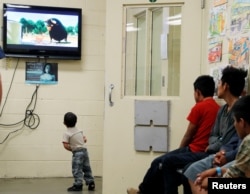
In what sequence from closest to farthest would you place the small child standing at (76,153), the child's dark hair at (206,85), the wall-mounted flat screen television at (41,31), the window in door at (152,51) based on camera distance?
the child's dark hair at (206,85), the window in door at (152,51), the small child standing at (76,153), the wall-mounted flat screen television at (41,31)

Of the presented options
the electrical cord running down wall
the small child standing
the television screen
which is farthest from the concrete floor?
the television screen

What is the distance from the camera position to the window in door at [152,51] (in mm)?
3896

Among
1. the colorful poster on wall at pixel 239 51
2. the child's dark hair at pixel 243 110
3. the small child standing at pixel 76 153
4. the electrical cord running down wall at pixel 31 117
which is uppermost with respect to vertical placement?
the colorful poster on wall at pixel 239 51

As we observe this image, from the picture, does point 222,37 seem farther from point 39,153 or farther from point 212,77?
point 39,153

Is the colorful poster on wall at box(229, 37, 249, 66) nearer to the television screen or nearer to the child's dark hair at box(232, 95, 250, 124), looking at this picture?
the child's dark hair at box(232, 95, 250, 124)

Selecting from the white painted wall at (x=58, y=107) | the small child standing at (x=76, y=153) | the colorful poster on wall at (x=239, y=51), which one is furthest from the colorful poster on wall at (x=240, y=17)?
the white painted wall at (x=58, y=107)

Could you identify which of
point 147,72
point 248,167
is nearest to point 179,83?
point 147,72

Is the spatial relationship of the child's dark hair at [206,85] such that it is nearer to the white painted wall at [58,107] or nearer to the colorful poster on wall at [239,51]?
the colorful poster on wall at [239,51]

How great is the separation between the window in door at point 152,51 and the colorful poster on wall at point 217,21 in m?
0.40

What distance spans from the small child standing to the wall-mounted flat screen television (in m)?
0.96

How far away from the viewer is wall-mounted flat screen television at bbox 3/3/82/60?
4953mm

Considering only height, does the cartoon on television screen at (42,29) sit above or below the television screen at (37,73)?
above

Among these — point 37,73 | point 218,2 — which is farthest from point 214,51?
point 37,73

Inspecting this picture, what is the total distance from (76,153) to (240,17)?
2.32 metres
